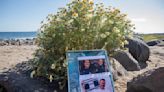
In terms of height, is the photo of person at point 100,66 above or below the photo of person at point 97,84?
above

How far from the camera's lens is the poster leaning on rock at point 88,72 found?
4867 millimetres

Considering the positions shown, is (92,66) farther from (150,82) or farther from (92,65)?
(150,82)

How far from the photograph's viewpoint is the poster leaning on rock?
487 centimetres

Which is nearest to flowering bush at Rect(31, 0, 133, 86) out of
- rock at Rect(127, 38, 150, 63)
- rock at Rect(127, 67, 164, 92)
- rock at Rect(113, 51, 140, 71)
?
rock at Rect(127, 67, 164, 92)

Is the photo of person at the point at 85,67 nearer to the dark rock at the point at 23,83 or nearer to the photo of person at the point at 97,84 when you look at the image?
the photo of person at the point at 97,84

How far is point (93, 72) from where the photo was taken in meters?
5.11

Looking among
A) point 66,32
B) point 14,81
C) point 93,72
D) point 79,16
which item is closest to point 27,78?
point 14,81

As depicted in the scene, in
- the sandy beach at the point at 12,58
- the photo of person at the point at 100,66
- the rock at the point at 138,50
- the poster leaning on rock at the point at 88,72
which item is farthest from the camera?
the rock at the point at 138,50

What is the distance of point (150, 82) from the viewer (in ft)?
21.2

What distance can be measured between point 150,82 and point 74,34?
1.93 metres

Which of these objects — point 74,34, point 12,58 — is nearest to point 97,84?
point 74,34

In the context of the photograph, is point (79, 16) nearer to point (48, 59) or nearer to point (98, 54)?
point (48, 59)

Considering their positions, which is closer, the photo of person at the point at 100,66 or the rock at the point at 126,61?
the photo of person at the point at 100,66

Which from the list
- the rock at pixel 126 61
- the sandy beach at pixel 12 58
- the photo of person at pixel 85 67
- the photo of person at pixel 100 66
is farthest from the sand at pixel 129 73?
the photo of person at pixel 85 67
